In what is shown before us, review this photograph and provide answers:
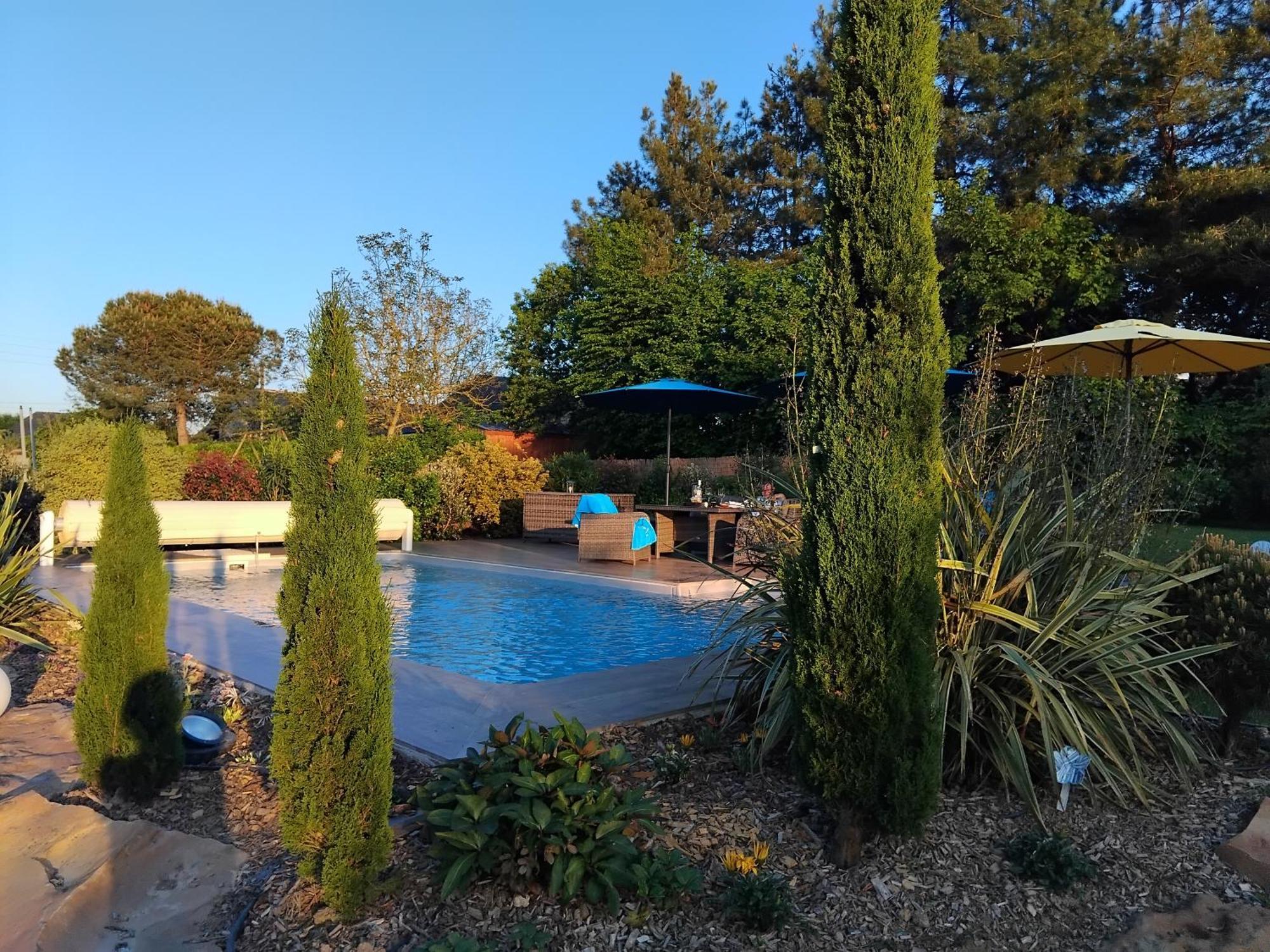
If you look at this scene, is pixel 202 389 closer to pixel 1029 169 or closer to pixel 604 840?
pixel 1029 169

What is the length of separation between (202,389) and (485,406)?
18.5 metres

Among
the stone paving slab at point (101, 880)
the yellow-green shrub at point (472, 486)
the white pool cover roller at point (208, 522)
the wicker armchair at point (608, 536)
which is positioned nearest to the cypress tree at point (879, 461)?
the stone paving slab at point (101, 880)

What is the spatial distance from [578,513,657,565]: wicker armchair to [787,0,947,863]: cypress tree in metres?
8.67

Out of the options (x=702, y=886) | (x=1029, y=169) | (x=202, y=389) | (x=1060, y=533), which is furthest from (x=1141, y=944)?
(x=202, y=389)

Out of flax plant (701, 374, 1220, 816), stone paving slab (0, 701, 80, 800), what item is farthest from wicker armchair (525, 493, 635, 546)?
flax plant (701, 374, 1220, 816)

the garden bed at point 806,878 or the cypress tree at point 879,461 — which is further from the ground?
the cypress tree at point 879,461

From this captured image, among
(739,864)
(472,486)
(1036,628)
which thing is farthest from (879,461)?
(472,486)

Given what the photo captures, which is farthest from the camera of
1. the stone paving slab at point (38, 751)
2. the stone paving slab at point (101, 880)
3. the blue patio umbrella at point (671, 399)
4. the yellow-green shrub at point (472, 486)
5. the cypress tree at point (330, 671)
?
the yellow-green shrub at point (472, 486)

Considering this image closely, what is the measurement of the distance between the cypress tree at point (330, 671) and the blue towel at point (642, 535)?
359 inches

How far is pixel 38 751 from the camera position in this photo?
402 cm

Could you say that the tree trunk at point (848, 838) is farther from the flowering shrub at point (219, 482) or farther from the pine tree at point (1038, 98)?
the pine tree at point (1038, 98)

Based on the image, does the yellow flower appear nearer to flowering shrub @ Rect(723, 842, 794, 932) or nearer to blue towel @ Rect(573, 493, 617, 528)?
flowering shrub @ Rect(723, 842, 794, 932)

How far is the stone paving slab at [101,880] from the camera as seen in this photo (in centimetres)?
257

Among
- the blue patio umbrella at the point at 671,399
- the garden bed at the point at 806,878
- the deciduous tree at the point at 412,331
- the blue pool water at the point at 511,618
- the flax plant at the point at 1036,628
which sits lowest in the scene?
the blue pool water at the point at 511,618
